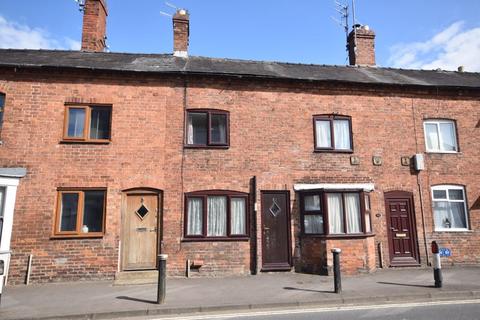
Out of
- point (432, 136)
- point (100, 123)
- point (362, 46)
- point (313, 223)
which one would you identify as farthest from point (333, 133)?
point (100, 123)

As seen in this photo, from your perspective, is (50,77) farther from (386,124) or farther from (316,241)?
(386,124)

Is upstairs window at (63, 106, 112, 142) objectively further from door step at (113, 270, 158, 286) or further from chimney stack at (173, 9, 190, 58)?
chimney stack at (173, 9, 190, 58)

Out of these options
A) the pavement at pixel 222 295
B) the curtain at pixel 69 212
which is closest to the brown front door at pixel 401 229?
the pavement at pixel 222 295

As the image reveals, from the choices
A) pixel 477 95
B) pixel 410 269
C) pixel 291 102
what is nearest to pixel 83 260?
pixel 291 102

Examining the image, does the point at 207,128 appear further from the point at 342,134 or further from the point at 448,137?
the point at 448,137

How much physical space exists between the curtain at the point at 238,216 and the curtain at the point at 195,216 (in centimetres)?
99

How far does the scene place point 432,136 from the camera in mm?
12320

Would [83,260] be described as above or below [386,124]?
below

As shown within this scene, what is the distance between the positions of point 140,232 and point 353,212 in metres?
6.58

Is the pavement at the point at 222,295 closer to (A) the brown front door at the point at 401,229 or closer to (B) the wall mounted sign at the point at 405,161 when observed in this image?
(A) the brown front door at the point at 401,229

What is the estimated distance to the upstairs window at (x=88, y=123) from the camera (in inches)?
404

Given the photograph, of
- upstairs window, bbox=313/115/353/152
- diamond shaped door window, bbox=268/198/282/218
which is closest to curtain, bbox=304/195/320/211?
diamond shaped door window, bbox=268/198/282/218

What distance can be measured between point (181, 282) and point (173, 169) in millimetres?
3340

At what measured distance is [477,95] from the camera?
41.8ft
